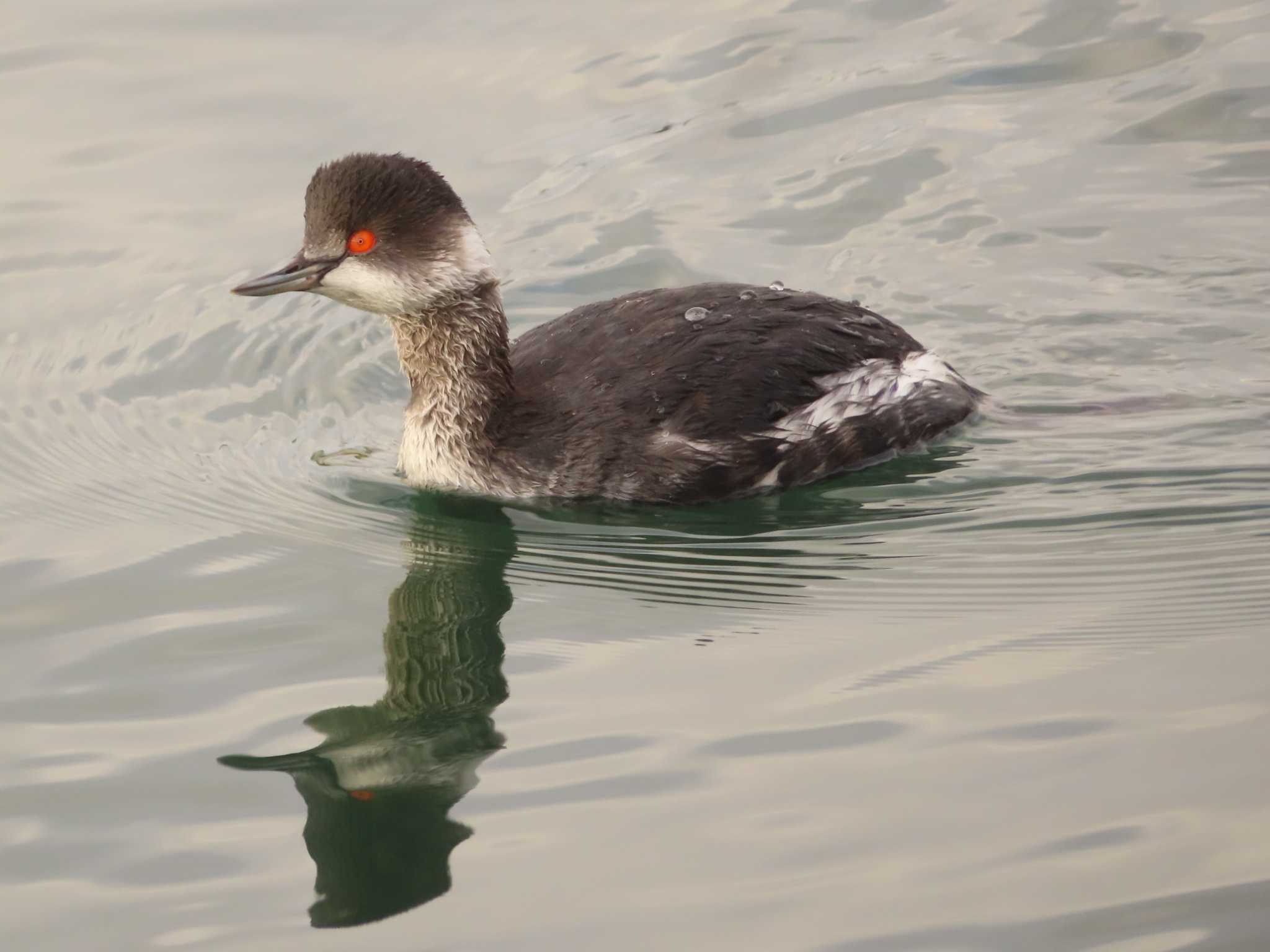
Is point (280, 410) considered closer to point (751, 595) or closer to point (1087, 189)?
point (751, 595)

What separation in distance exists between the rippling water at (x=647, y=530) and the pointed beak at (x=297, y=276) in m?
0.98

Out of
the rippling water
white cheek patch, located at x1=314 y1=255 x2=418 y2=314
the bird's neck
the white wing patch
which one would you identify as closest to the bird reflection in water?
the rippling water

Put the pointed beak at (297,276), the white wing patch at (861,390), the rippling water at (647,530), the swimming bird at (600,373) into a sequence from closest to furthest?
the rippling water at (647,530)
the pointed beak at (297,276)
the swimming bird at (600,373)
the white wing patch at (861,390)

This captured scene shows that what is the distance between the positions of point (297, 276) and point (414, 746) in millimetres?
2673

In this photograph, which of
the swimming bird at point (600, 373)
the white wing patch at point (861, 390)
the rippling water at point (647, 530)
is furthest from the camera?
the white wing patch at point (861, 390)

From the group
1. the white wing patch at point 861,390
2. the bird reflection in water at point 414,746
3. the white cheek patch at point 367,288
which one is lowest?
the bird reflection in water at point 414,746

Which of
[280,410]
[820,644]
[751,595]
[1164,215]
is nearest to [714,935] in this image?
[820,644]

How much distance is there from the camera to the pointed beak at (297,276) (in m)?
8.09

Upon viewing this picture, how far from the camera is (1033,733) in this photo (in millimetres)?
6125

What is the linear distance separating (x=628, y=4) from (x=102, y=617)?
815 cm

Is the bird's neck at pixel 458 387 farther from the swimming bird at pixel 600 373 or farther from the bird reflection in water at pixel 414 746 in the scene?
the bird reflection in water at pixel 414 746

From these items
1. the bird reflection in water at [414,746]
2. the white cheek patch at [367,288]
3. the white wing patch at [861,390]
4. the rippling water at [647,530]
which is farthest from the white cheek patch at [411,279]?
the white wing patch at [861,390]

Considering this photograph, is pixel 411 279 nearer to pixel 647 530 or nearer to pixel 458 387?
pixel 458 387

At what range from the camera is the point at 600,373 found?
8367 mm
